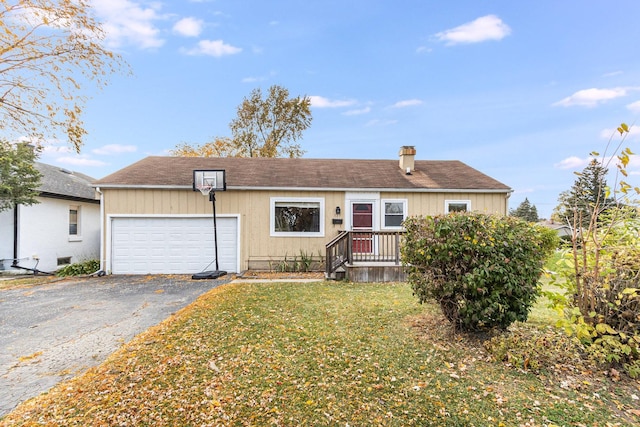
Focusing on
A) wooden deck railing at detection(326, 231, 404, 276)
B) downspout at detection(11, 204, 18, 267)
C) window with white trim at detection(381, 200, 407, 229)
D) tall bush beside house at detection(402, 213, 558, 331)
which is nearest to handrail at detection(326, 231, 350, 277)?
wooden deck railing at detection(326, 231, 404, 276)

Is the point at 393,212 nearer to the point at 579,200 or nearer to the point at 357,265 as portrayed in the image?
the point at 357,265

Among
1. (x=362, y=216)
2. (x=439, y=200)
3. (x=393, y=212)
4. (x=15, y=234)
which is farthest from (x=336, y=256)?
(x=15, y=234)

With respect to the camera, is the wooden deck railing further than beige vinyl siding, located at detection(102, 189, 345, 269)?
No

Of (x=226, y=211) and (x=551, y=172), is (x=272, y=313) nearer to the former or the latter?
(x=226, y=211)

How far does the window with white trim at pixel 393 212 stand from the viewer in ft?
34.1

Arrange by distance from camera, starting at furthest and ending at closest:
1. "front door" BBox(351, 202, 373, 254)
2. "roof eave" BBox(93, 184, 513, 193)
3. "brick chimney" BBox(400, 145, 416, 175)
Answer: "brick chimney" BBox(400, 145, 416, 175)
"front door" BBox(351, 202, 373, 254)
"roof eave" BBox(93, 184, 513, 193)

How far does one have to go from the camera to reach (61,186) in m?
12.9

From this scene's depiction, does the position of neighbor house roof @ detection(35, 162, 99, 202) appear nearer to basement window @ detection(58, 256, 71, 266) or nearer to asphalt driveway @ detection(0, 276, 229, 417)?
basement window @ detection(58, 256, 71, 266)

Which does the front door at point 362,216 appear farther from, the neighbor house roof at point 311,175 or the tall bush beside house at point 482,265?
the tall bush beside house at point 482,265

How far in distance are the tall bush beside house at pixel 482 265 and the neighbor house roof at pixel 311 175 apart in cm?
661

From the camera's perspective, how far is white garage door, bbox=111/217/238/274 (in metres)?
9.98

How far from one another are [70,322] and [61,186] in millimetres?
10893

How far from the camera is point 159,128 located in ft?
48.3

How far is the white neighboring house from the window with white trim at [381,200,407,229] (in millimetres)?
9849
